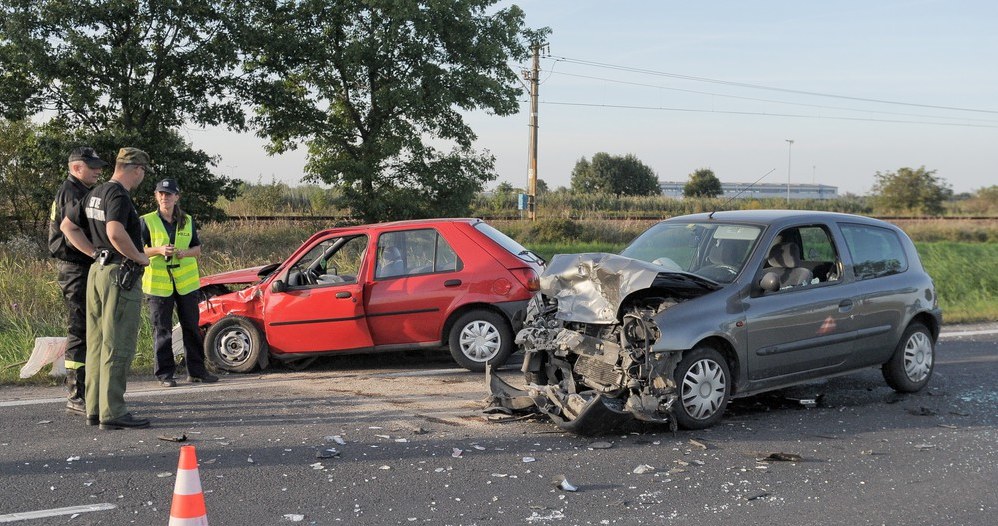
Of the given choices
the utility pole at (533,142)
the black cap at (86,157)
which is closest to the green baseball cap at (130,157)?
the black cap at (86,157)

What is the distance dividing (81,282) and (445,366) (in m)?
3.58

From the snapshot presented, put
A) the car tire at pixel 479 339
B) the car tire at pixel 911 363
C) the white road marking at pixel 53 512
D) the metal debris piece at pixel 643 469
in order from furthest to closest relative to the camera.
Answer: the car tire at pixel 479 339, the car tire at pixel 911 363, the metal debris piece at pixel 643 469, the white road marking at pixel 53 512

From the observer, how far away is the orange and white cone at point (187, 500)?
337 cm

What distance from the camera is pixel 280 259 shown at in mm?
18781

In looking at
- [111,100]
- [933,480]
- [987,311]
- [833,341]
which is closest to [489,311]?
[833,341]

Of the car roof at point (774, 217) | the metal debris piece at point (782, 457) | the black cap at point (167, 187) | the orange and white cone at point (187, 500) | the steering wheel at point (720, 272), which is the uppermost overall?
the black cap at point (167, 187)

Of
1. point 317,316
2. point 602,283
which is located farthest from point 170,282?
point 602,283

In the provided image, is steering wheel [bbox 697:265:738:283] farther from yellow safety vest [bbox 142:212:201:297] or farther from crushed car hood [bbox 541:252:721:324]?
yellow safety vest [bbox 142:212:201:297]

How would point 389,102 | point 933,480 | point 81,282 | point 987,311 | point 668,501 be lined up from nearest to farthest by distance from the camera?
1. point 668,501
2. point 933,480
3. point 81,282
4. point 987,311
5. point 389,102

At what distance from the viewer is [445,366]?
348 inches

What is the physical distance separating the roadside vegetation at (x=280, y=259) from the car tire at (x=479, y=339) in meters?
3.16

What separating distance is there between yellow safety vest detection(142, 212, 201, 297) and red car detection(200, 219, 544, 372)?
2.21ft

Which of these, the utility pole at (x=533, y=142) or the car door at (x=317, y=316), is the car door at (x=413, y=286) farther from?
the utility pole at (x=533, y=142)

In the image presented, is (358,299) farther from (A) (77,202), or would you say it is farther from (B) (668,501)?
(B) (668,501)
